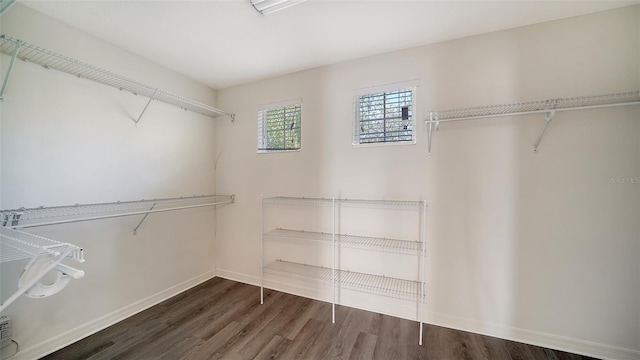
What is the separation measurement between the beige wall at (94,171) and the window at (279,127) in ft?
2.58

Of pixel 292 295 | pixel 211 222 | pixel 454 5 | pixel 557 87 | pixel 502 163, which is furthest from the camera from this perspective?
pixel 211 222

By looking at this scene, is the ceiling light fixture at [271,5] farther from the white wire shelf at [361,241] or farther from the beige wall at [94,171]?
the white wire shelf at [361,241]

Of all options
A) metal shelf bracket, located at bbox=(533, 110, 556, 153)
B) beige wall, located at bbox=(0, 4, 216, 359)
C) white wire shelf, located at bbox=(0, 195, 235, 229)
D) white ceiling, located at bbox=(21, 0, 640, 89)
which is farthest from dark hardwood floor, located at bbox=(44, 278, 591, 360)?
white ceiling, located at bbox=(21, 0, 640, 89)

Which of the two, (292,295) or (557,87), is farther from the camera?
(292,295)

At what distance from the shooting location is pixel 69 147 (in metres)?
1.73

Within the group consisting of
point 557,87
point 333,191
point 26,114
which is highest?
point 557,87

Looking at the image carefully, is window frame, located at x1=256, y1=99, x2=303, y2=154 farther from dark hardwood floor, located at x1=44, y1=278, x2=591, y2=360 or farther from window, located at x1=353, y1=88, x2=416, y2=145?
dark hardwood floor, located at x1=44, y1=278, x2=591, y2=360

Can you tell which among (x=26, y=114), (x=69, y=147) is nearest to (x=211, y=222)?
(x=69, y=147)

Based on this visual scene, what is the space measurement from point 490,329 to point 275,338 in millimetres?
1673

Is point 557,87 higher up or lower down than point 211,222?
higher up

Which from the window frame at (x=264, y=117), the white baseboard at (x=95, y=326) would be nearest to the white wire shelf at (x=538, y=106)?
the window frame at (x=264, y=117)

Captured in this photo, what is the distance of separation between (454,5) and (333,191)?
5.48ft

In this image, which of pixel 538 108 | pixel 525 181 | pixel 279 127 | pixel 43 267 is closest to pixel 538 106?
pixel 538 108

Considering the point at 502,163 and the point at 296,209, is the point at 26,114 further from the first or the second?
the point at 502,163
